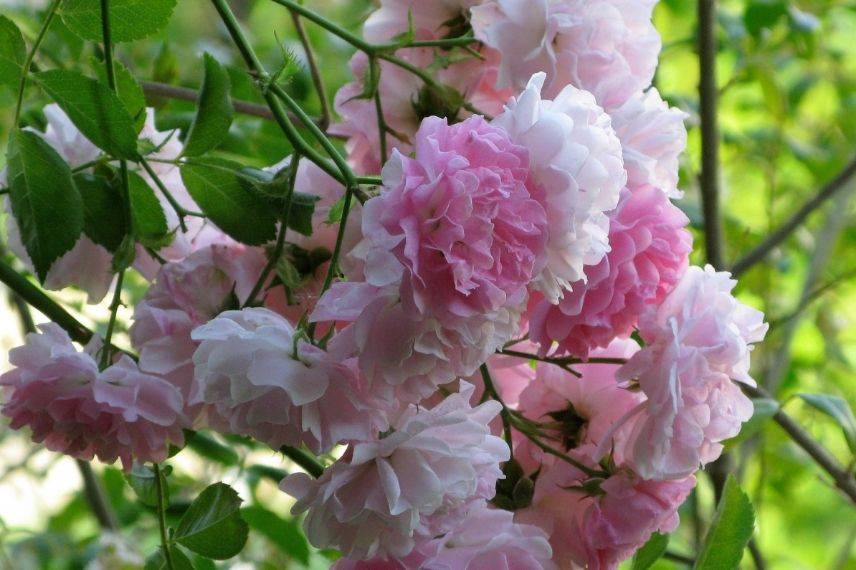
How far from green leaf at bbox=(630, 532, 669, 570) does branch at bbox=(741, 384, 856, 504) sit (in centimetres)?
15

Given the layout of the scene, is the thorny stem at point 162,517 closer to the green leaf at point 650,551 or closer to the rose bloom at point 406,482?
the rose bloom at point 406,482

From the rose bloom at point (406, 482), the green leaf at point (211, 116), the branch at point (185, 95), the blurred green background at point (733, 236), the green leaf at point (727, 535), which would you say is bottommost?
the blurred green background at point (733, 236)

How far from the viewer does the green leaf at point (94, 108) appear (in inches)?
18.1

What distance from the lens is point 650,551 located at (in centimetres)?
52

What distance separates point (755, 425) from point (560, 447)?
0.14 m

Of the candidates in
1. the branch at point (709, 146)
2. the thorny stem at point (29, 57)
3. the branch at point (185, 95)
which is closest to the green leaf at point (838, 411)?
the branch at point (709, 146)

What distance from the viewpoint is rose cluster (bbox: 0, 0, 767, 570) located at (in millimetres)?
388

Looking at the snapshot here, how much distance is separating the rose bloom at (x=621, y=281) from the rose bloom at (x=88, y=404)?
0.16 m

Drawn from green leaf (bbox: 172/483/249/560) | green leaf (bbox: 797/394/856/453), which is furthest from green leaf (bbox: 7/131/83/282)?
green leaf (bbox: 797/394/856/453)

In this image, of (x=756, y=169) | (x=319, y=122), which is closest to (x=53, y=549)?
(x=319, y=122)

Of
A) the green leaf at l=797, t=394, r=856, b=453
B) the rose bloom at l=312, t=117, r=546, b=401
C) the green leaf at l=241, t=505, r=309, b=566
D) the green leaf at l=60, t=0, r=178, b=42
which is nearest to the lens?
the rose bloom at l=312, t=117, r=546, b=401

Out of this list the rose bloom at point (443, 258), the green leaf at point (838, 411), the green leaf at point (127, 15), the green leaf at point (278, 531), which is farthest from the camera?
the green leaf at point (278, 531)

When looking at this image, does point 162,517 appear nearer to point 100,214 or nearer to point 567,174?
point 100,214

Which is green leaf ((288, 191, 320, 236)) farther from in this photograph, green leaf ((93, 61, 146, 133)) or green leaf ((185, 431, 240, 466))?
green leaf ((185, 431, 240, 466))
